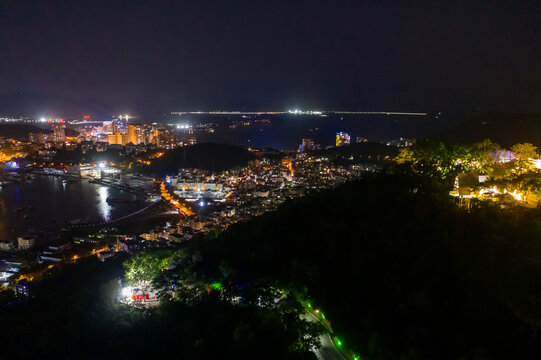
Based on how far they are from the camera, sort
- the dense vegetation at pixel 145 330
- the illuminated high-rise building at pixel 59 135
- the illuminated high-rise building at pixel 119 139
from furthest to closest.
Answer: the illuminated high-rise building at pixel 119 139, the illuminated high-rise building at pixel 59 135, the dense vegetation at pixel 145 330

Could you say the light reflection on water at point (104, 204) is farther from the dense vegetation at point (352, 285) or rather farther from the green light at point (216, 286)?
the green light at point (216, 286)

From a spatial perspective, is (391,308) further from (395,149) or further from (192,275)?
(395,149)

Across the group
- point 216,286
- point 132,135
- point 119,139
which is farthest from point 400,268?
point 119,139

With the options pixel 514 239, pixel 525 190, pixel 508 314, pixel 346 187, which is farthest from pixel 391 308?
pixel 346 187

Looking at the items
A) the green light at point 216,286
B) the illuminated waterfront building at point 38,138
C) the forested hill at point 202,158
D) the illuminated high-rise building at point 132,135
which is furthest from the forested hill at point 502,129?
the illuminated waterfront building at point 38,138

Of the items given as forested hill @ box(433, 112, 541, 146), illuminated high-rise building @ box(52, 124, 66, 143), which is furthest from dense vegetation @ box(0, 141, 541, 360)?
illuminated high-rise building @ box(52, 124, 66, 143)

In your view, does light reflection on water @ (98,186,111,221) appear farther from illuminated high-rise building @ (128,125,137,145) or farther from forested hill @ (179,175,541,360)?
illuminated high-rise building @ (128,125,137,145)

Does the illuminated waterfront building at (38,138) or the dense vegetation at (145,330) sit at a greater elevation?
the illuminated waterfront building at (38,138)
